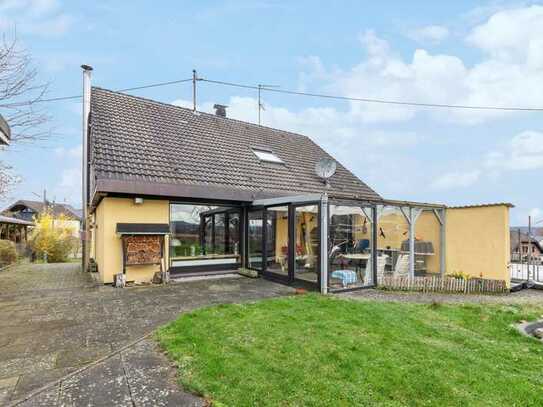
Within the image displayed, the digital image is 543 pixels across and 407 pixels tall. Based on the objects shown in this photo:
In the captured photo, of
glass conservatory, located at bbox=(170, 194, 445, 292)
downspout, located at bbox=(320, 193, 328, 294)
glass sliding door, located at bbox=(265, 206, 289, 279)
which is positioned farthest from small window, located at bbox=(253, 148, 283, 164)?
downspout, located at bbox=(320, 193, 328, 294)

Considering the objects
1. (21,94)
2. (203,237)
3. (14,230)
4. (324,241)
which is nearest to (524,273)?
(324,241)

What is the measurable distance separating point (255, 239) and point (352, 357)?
652 centimetres

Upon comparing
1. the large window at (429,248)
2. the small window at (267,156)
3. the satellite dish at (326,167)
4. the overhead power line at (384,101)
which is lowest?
the large window at (429,248)

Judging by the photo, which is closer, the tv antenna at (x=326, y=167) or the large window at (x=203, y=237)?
the large window at (x=203, y=237)

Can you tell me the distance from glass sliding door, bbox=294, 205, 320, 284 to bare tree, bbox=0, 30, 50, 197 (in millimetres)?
6689

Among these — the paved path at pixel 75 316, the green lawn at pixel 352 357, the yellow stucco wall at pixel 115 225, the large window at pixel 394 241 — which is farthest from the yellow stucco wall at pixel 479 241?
the yellow stucco wall at pixel 115 225

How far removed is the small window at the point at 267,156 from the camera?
12.9 metres

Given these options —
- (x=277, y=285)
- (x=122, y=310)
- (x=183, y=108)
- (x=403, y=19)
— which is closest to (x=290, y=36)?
(x=403, y=19)

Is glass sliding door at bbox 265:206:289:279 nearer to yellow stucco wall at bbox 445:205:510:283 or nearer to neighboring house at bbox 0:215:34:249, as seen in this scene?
yellow stucco wall at bbox 445:205:510:283

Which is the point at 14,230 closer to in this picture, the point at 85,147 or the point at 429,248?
the point at 85,147

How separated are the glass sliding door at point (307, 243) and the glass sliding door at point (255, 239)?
1.55 meters

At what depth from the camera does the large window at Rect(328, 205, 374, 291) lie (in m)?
8.16

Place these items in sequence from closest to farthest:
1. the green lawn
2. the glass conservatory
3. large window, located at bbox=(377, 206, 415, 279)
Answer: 1. the green lawn
2. the glass conservatory
3. large window, located at bbox=(377, 206, 415, 279)

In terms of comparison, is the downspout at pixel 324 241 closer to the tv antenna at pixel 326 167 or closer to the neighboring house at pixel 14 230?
the tv antenna at pixel 326 167
